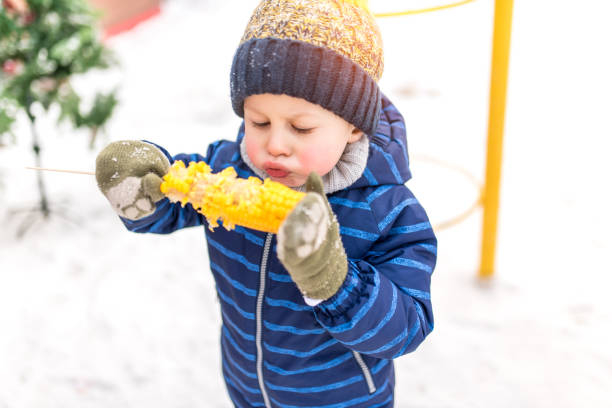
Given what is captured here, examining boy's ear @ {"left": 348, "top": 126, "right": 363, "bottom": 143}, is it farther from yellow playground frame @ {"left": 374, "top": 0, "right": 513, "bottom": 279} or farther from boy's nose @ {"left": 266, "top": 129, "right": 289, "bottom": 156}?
yellow playground frame @ {"left": 374, "top": 0, "right": 513, "bottom": 279}

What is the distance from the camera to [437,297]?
2238mm

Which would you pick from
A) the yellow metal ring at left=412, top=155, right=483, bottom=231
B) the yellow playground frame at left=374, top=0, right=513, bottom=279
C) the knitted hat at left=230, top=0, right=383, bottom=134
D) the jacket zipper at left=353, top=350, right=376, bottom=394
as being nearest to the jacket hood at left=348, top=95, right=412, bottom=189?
the knitted hat at left=230, top=0, right=383, bottom=134

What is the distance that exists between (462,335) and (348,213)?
126 cm

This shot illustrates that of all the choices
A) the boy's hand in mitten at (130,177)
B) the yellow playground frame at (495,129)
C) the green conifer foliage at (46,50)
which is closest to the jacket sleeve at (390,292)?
the boy's hand in mitten at (130,177)

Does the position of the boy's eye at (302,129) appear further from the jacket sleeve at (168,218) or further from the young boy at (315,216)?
the jacket sleeve at (168,218)

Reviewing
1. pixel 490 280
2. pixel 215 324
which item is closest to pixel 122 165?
pixel 215 324

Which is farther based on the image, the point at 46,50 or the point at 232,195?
the point at 46,50

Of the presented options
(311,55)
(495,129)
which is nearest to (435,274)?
(495,129)

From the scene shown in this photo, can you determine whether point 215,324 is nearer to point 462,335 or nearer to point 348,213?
point 462,335

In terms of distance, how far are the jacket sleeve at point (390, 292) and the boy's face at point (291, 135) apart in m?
0.15

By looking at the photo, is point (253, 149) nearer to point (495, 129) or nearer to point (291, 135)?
point (291, 135)

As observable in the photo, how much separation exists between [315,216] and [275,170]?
20cm

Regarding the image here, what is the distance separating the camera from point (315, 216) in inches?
29.5

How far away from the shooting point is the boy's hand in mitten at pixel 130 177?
0.93 metres
